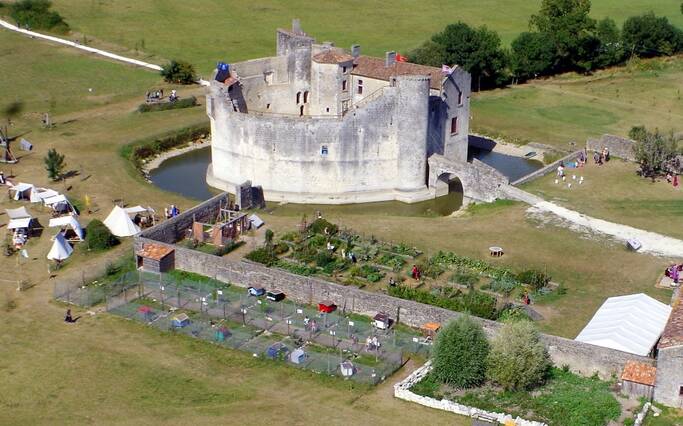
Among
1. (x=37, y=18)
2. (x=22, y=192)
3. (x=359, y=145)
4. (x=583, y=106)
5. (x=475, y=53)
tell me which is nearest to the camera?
(x=22, y=192)

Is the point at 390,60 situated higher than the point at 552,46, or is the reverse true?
the point at 390,60

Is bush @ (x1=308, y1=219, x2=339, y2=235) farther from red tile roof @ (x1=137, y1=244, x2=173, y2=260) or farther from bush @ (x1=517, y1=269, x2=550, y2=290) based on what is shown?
bush @ (x1=517, y1=269, x2=550, y2=290)

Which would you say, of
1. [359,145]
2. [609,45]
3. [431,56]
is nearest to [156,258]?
[359,145]

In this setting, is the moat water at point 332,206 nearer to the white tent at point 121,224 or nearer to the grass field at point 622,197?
the grass field at point 622,197

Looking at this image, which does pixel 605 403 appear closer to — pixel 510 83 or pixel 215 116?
pixel 215 116

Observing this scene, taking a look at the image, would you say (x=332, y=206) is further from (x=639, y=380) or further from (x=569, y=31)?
(x=569, y=31)

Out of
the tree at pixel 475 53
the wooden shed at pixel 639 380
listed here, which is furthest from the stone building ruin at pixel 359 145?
the wooden shed at pixel 639 380
